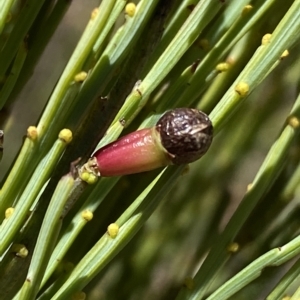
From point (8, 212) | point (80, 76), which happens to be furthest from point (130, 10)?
point (8, 212)

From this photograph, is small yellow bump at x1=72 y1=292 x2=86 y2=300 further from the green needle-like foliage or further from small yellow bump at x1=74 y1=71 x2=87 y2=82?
small yellow bump at x1=74 y1=71 x2=87 y2=82

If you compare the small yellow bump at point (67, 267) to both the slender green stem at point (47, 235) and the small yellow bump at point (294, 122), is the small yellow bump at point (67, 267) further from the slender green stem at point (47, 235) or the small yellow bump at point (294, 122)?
the small yellow bump at point (294, 122)

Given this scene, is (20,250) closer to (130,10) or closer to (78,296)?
(78,296)

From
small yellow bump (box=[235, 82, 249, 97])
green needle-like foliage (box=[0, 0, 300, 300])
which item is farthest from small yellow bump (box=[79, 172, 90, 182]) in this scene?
small yellow bump (box=[235, 82, 249, 97])

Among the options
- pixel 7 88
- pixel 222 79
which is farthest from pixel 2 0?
pixel 222 79

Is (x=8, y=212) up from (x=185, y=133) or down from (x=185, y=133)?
down

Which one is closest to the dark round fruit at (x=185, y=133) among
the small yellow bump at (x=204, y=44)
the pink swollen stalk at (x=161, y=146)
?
the pink swollen stalk at (x=161, y=146)

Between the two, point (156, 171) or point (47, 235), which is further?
point (156, 171)

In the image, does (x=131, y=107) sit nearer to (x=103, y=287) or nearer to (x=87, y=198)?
(x=87, y=198)
